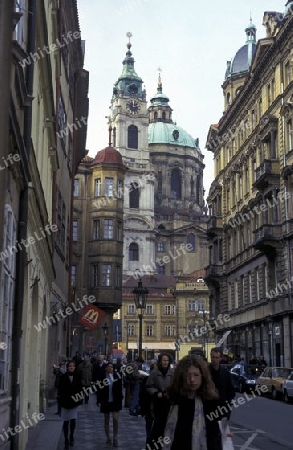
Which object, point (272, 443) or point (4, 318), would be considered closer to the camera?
point (4, 318)

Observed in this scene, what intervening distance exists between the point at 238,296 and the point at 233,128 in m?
13.9

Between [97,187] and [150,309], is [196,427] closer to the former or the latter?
[97,187]

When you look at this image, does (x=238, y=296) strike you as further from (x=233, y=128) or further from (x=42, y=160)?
(x=42, y=160)

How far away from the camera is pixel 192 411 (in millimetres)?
5570

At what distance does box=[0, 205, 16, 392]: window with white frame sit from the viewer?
8.71 m

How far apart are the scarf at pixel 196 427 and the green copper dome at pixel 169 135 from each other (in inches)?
5404

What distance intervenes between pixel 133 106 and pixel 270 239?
88.1m

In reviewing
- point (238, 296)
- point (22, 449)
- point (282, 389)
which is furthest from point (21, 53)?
point (238, 296)

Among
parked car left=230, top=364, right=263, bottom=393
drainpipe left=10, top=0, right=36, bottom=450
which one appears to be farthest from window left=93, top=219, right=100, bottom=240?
drainpipe left=10, top=0, right=36, bottom=450

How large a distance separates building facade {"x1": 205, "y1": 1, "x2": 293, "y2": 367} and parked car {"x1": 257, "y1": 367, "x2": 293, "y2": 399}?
8359mm

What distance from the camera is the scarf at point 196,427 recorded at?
5488 mm

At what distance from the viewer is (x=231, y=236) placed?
56.7 metres

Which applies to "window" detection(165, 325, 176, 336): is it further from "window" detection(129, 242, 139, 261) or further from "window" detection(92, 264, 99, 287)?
"window" detection(92, 264, 99, 287)

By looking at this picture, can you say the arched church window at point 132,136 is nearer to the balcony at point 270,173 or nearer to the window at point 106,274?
the window at point 106,274
